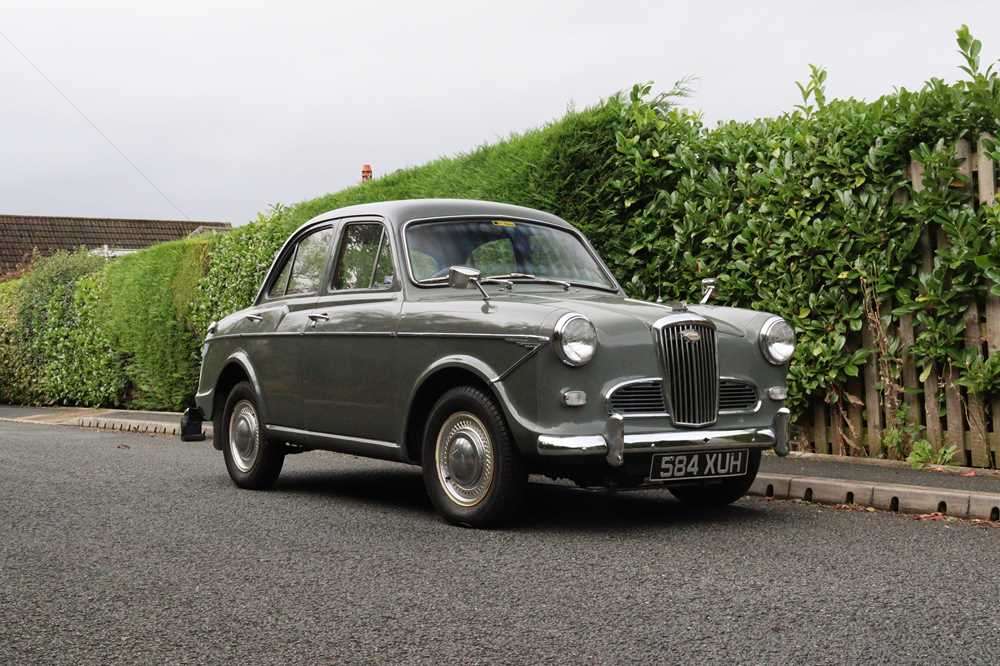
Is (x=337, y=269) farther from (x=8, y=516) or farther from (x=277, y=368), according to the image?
(x=8, y=516)

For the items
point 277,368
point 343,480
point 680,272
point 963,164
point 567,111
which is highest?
point 567,111

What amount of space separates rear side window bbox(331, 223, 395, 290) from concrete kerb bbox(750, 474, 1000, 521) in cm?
286

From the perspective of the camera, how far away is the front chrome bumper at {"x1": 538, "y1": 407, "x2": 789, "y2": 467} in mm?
6270

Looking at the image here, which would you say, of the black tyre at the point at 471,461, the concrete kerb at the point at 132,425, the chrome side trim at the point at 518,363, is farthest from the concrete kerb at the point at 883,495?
the concrete kerb at the point at 132,425

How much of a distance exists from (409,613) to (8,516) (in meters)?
4.01

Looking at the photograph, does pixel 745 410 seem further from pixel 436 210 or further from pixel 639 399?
pixel 436 210

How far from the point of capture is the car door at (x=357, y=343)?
24.6ft

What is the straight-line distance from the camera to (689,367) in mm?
6676

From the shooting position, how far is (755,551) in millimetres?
6016

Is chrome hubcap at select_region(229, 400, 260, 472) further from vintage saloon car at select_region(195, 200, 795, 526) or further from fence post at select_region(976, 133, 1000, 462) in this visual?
fence post at select_region(976, 133, 1000, 462)

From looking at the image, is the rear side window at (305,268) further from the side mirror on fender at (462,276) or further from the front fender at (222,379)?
the side mirror on fender at (462,276)

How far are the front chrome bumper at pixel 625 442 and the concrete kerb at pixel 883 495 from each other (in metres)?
1.15

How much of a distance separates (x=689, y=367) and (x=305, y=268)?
10.7 feet

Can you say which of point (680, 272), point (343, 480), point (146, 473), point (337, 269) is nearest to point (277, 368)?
point (337, 269)
